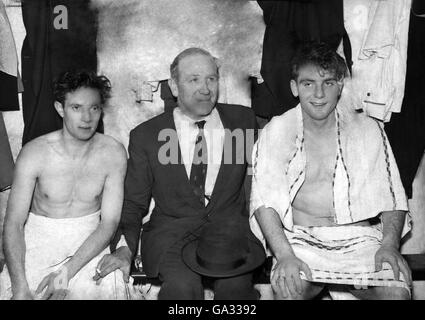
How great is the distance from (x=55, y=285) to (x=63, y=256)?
0.17 m

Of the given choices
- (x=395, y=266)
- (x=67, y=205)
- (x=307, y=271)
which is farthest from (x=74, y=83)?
(x=395, y=266)

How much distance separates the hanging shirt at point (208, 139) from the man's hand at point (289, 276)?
646 mm

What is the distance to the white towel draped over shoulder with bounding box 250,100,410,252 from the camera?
9.75 ft

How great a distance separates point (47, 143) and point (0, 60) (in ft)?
2.11

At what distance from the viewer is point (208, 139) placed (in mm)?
3268

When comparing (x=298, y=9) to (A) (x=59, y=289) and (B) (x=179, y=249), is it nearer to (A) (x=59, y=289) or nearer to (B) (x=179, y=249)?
(B) (x=179, y=249)

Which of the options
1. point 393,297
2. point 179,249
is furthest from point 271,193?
point 393,297

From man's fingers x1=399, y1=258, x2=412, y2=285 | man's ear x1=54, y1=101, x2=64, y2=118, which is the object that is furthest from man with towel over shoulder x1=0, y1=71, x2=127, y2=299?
man's fingers x1=399, y1=258, x2=412, y2=285

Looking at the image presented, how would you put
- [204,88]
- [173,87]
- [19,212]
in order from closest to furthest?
[19,212] → [204,88] → [173,87]

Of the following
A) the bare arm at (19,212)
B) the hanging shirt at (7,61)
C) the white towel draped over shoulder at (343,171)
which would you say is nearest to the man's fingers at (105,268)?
the bare arm at (19,212)

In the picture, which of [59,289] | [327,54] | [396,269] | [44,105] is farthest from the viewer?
[44,105]

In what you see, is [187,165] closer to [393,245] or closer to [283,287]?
[283,287]

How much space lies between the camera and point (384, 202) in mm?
2955

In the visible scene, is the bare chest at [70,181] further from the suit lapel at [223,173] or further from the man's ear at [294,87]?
the man's ear at [294,87]
